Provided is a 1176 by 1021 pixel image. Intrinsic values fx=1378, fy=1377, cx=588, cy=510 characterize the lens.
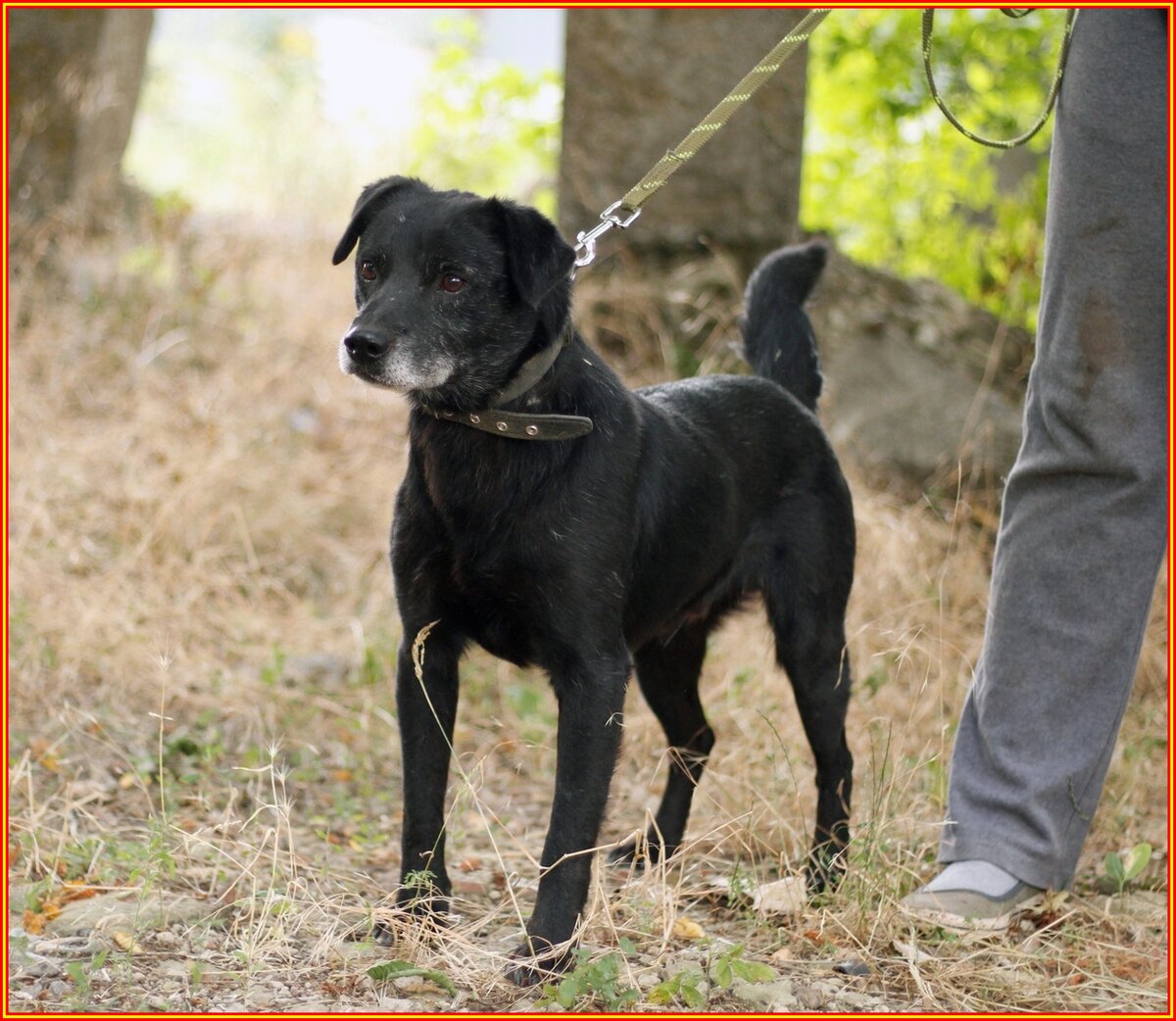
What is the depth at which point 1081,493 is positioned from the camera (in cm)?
323

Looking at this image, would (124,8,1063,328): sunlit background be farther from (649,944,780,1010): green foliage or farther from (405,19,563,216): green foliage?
(649,944,780,1010): green foliage

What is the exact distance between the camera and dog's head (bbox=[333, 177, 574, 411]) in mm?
Result: 2859

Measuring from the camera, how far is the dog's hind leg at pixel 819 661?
11.5ft

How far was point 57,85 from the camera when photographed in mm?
7055

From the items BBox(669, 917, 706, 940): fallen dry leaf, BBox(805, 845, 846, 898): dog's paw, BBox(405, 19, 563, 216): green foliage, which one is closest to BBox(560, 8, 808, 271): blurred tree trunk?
BBox(405, 19, 563, 216): green foliage

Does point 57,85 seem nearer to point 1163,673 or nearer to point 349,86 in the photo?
point 1163,673

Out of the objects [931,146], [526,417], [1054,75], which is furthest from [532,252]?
[931,146]

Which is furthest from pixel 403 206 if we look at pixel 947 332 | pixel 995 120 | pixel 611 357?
pixel 995 120

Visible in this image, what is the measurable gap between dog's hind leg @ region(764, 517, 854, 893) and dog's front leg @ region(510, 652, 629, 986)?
76 cm

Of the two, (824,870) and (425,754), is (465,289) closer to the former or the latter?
(425,754)

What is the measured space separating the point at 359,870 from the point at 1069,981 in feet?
5.46

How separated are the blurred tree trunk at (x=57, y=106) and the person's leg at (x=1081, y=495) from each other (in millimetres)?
5271

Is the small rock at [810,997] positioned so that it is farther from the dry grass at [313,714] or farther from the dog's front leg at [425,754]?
the dog's front leg at [425,754]

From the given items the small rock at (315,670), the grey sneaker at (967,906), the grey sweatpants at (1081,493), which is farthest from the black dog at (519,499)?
the small rock at (315,670)
